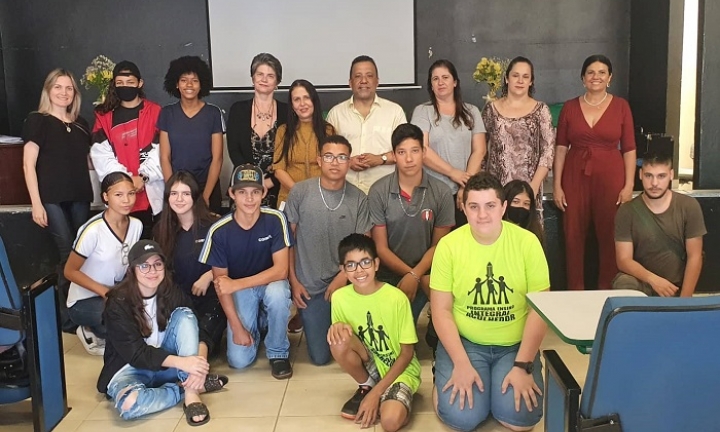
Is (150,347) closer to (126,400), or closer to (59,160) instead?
(126,400)

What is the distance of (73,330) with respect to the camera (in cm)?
438

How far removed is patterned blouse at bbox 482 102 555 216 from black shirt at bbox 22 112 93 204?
2.52 meters

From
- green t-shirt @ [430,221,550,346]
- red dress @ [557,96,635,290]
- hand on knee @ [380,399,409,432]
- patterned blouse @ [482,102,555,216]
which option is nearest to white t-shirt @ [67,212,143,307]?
hand on knee @ [380,399,409,432]

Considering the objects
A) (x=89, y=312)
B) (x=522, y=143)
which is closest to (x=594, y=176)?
(x=522, y=143)

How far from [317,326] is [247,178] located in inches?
34.7

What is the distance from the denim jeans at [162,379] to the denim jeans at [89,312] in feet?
2.41

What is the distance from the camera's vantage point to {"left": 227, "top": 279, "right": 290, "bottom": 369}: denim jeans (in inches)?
147

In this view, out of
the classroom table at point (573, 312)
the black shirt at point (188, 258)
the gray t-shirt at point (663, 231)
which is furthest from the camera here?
the black shirt at point (188, 258)

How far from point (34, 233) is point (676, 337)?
14.1 feet

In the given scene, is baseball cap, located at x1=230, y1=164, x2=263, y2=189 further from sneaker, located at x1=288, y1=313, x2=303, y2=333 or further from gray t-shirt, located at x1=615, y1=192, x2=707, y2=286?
gray t-shirt, located at x1=615, y1=192, x2=707, y2=286

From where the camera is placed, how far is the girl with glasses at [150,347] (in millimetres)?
3158

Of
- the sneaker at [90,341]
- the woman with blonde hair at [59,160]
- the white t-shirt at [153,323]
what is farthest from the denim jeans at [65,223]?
the white t-shirt at [153,323]

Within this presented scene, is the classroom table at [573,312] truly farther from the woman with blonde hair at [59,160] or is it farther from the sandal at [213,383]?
the woman with blonde hair at [59,160]

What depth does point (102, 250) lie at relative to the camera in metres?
3.80
